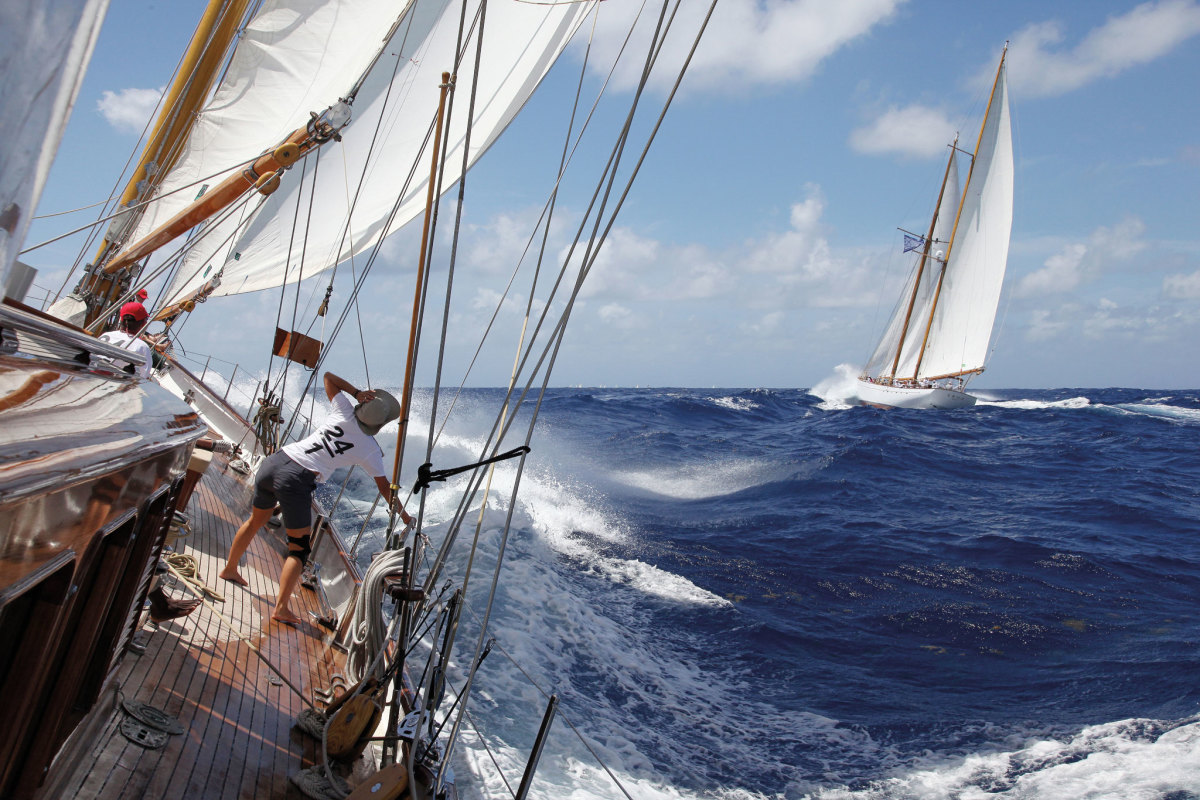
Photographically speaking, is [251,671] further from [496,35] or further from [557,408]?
[557,408]

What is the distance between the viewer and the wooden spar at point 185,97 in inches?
251

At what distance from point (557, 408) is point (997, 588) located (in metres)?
24.0

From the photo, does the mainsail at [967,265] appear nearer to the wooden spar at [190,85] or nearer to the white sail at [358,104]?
the white sail at [358,104]

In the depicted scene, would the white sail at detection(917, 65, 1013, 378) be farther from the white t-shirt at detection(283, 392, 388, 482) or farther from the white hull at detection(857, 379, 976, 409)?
the white t-shirt at detection(283, 392, 388, 482)

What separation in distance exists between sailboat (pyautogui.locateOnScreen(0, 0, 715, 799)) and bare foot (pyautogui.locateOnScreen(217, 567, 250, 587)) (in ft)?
0.31

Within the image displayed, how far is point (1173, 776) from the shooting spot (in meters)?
4.77

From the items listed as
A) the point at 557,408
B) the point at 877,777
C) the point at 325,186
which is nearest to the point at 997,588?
the point at 877,777

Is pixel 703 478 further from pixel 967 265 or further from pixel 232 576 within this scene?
pixel 967 265

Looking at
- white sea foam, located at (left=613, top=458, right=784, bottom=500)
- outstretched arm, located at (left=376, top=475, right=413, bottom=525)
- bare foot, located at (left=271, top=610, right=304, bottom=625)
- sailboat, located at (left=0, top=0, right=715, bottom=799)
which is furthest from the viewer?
white sea foam, located at (left=613, top=458, right=784, bottom=500)

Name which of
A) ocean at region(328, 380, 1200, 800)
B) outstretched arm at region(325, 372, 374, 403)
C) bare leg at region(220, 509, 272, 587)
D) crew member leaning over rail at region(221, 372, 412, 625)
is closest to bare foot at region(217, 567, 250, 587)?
bare leg at region(220, 509, 272, 587)

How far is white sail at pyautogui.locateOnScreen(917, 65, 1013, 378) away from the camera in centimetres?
3572

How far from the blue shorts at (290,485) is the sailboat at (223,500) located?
0.37m

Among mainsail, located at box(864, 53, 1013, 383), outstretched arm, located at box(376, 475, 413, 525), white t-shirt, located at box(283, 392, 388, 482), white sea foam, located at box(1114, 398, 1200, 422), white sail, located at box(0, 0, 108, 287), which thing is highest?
mainsail, located at box(864, 53, 1013, 383)

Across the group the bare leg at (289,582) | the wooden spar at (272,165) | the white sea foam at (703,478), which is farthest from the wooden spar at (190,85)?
the white sea foam at (703,478)
